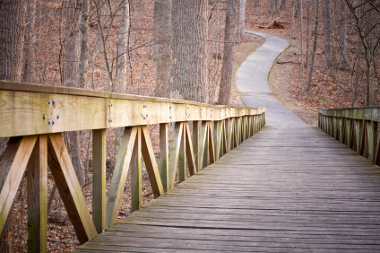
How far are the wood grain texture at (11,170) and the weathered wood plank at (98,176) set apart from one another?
90cm

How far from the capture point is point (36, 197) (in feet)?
7.50

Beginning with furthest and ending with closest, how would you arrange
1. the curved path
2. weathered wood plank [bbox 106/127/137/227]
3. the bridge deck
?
1. the curved path
2. weathered wood plank [bbox 106/127/137/227]
3. the bridge deck

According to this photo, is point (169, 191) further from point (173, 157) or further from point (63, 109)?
point (63, 109)

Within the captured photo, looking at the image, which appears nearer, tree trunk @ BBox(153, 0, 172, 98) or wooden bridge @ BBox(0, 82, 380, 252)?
wooden bridge @ BBox(0, 82, 380, 252)

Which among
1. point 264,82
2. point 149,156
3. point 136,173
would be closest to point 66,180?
point 136,173

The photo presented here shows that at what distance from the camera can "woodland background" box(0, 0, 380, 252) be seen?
688 centimetres

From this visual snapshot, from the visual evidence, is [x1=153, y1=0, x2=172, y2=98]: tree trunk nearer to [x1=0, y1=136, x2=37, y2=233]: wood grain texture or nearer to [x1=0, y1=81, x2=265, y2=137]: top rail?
[x1=0, y1=81, x2=265, y2=137]: top rail

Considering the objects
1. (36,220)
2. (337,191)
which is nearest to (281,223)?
(337,191)

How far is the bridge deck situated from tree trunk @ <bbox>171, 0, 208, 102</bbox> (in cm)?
302

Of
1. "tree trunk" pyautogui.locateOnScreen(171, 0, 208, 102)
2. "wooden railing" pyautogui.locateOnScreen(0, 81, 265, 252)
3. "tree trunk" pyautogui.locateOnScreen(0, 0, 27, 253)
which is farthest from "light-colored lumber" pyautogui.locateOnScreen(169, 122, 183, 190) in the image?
"tree trunk" pyautogui.locateOnScreen(171, 0, 208, 102)

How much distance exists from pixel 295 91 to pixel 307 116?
5.90m

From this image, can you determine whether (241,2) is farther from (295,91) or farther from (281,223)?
(281,223)

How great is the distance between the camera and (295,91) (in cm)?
3095

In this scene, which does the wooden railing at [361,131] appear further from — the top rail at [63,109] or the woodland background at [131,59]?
the top rail at [63,109]
